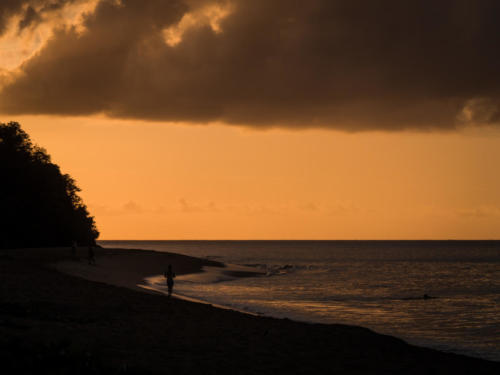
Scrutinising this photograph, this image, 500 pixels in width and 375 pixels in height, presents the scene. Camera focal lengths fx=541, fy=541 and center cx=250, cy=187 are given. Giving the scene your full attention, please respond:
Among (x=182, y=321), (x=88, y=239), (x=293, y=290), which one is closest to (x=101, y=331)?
(x=182, y=321)

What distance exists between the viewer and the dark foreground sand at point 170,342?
11711 millimetres

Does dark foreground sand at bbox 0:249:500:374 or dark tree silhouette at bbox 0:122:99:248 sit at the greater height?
dark tree silhouette at bbox 0:122:99:248

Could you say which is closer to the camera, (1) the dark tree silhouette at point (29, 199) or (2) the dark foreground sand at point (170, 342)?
(2) the dark foreground sand at point (170, 342)

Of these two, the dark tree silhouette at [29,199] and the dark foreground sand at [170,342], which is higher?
the dark tree silhouette at [29,199]

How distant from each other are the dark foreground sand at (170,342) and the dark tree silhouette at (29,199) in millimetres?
49418

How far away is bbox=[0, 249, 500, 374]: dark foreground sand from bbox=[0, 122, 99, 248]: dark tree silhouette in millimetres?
49418

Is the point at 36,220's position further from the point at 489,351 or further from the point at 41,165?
the point at 489,351

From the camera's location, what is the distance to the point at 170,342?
54.1 feet

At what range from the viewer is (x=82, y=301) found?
22734 mm

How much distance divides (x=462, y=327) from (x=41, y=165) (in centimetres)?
6551

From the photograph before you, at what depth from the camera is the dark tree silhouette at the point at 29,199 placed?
2788 inches

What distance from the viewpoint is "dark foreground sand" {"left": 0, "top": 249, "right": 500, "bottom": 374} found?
11.7m

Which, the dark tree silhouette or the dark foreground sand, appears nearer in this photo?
the dark foreground sand

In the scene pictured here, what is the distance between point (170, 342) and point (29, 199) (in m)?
63.3
